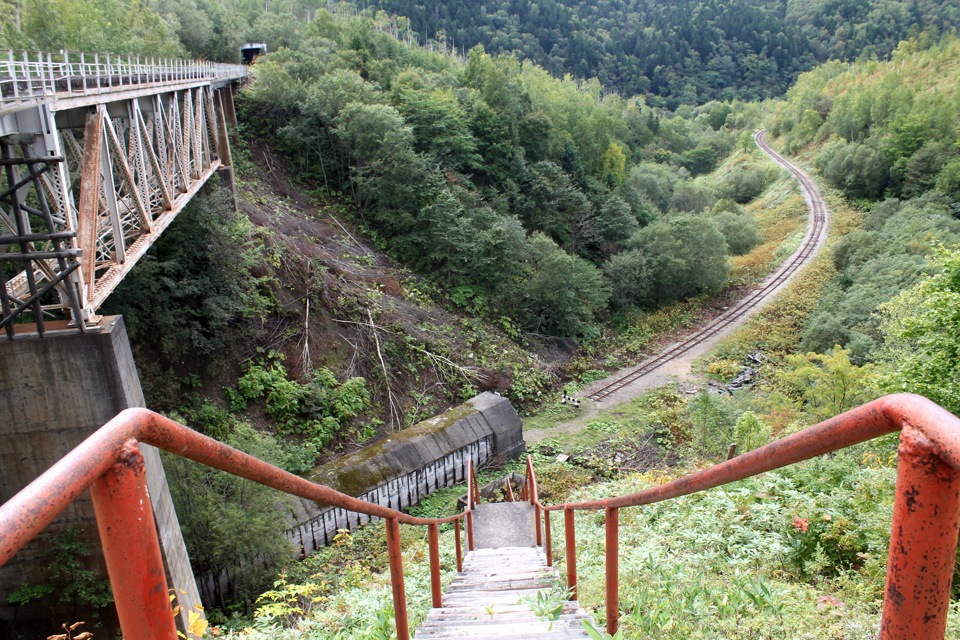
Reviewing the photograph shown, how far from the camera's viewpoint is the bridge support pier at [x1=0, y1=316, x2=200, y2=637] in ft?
27.4

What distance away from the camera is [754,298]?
108 ft

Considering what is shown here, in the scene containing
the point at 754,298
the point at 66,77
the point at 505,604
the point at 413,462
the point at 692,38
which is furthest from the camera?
the point at 692,38

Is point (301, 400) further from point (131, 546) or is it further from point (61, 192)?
point (131, 546)

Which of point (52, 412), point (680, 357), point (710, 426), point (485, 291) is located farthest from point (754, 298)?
point (52, 412)

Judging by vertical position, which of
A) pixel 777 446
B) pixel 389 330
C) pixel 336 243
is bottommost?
pixel 389 330

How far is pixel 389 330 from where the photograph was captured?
20297mm

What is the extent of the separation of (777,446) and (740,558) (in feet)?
14.9

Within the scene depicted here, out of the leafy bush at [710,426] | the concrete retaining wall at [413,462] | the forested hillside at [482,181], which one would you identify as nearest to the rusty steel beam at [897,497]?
the concrete retaining wall at [413,462]

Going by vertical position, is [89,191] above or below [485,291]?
above

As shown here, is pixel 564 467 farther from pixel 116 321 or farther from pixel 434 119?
pixel 434 119

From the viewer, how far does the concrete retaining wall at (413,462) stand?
13672mm

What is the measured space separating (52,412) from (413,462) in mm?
8967

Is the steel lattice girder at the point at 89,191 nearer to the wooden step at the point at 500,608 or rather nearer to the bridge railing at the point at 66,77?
the bridge railing at the point at 66,77

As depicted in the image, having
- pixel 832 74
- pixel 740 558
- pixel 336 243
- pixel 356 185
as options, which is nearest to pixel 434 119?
pixel 356 185
